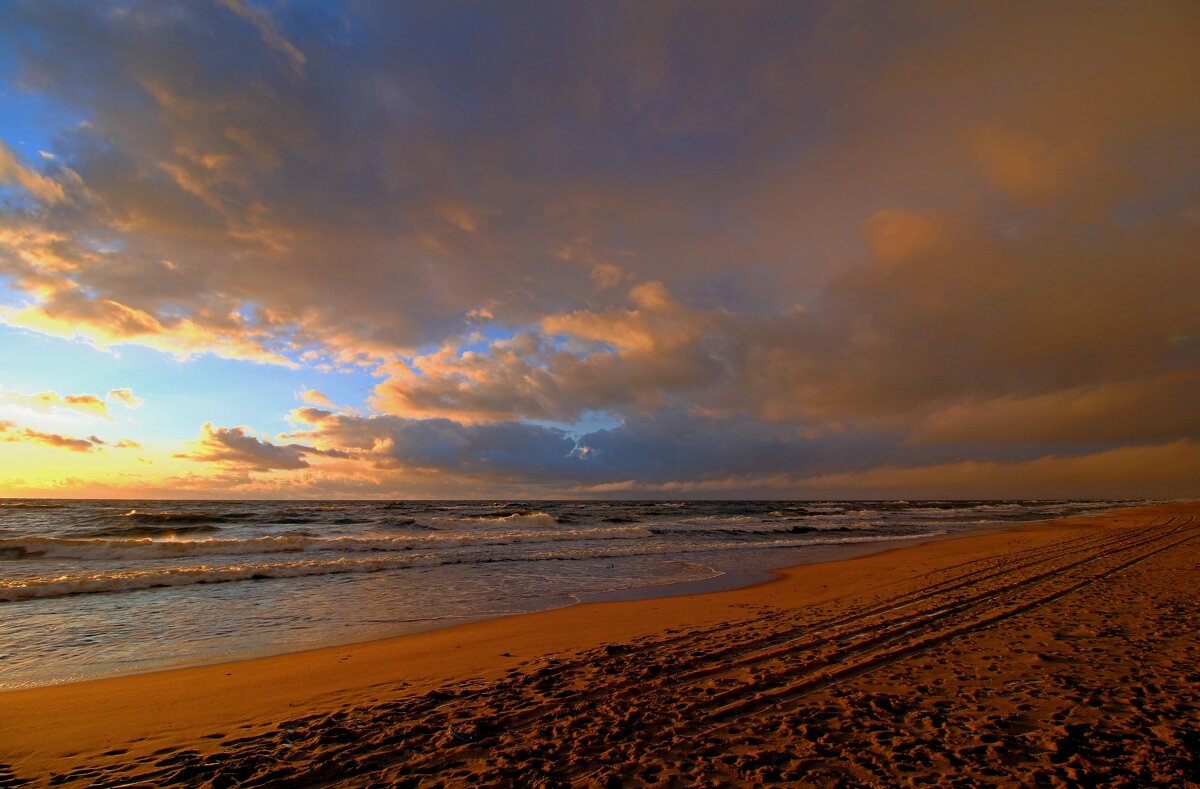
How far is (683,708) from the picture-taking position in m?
5.62

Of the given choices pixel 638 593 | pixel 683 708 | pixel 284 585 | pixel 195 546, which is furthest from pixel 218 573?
pixel 683 708

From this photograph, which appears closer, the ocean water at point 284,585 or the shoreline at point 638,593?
the shoreline at point 638,593

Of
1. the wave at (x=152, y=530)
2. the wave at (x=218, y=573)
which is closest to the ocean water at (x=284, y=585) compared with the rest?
the wave at (x=218, y=573)

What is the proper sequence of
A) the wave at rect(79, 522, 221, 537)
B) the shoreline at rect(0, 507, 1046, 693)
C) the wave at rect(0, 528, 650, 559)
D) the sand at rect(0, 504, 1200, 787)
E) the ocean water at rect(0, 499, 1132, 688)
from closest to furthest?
the sand at rect(0, 504, 1200, 787), the shoreline at rect(0, 507, 1046, 693), the ocean water at rect(0, 499, 1132, 688), the wave at rect(0, 528, 650, 559), the wave at rect(79, 522, 221, 537)

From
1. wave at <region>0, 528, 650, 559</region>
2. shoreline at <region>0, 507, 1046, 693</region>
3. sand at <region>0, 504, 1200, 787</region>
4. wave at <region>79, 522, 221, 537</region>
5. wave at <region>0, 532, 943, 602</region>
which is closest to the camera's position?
sand at <region>0, 504, 1200, 787</region>

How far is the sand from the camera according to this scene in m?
4.47

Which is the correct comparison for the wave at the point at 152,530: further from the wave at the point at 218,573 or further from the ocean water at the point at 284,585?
the wave at the point at 218,573

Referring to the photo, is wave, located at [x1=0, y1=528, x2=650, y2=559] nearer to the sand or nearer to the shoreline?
the shoreline

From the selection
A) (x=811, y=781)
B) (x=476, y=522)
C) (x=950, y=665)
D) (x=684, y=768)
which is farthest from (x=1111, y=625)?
(x=476, y=522)

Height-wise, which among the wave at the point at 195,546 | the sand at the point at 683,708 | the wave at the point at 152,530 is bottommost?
the wave at the point at 152,530

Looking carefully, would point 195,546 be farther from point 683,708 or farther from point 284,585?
point 683,708

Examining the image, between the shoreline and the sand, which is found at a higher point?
the sand

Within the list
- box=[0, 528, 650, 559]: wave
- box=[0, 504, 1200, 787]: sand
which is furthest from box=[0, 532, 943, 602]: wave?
box=[0, 504, 1200, 787]: sand

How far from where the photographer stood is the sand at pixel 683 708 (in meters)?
4.47
